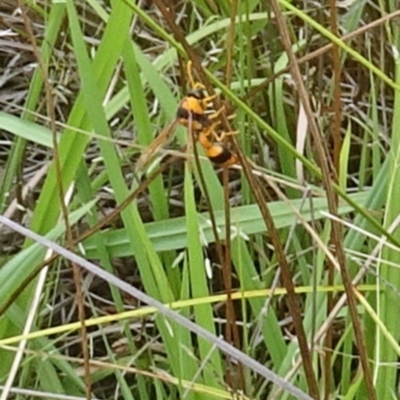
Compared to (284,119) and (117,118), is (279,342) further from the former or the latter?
(117,118)

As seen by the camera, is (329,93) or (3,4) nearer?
(329,93)

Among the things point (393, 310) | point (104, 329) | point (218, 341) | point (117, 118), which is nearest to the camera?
point (218, 341)

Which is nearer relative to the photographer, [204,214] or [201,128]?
[201,128]

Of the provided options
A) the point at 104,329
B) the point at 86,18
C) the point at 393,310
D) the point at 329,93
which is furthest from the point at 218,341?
the point at 86,18

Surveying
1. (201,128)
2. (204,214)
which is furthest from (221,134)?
(204,214)

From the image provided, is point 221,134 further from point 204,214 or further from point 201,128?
point 204,214
